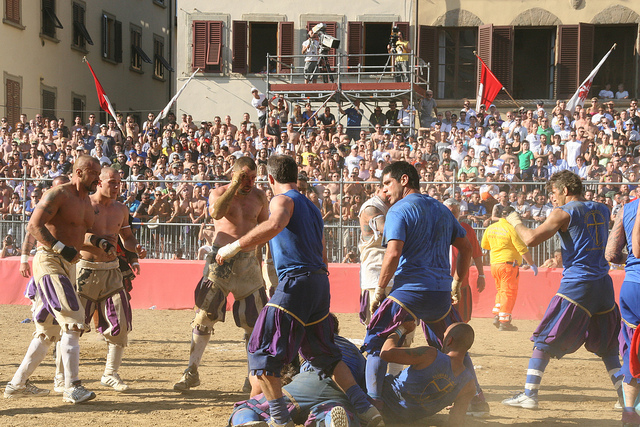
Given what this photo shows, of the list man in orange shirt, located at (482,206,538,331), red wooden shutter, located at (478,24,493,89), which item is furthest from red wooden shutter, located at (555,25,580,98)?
man in orange shirt, located at (482,206,538,331)

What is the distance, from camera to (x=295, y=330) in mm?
5277

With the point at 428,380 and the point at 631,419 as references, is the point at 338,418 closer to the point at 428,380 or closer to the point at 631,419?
the point at 428,380

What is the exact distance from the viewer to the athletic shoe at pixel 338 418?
4.90 metres

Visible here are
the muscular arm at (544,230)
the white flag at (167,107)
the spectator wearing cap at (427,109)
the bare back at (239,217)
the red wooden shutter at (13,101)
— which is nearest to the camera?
the muscular arm at (544,230)

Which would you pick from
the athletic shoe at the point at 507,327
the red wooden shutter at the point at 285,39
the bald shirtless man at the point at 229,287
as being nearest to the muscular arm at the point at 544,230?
the bald shirtless man at the point at 229,287

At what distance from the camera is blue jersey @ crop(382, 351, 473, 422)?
17.7 ft

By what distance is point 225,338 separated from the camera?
33.8 ft

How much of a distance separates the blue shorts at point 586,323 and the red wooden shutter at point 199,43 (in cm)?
2042

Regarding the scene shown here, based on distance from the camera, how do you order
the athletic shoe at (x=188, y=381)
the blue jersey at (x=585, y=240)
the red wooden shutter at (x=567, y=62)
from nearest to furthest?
the blue jersey at (x=585, y=240) → the athletic shoe at (x=188, y=381) → the red wooden shutter at (x=567, y=62)

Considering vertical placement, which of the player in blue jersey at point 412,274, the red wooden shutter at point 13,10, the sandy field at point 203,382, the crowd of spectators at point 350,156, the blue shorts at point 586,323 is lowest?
the sandy field at point 203,382

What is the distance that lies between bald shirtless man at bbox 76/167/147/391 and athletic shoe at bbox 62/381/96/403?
535mm

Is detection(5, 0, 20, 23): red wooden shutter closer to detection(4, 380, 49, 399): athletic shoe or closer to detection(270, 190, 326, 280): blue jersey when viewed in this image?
detection(4, 380, 49, 399): athletic shoe

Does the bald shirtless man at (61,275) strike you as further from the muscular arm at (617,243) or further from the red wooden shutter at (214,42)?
the red wooden shutter at (214,42)

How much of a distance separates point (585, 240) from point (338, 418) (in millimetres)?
2613
